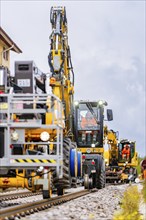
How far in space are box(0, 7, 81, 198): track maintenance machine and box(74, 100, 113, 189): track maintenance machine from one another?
31.5ft

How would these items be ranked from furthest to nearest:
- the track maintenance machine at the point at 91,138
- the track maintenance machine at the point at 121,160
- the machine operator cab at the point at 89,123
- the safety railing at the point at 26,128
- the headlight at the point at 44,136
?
the track maintenance machine at the point at 121,160 → the machine operator cab at the point at 89,123 → the track maintenance machine at the point at 91,138 → the headlight at the point at 44,136 → the safety railing at the point at 26,128

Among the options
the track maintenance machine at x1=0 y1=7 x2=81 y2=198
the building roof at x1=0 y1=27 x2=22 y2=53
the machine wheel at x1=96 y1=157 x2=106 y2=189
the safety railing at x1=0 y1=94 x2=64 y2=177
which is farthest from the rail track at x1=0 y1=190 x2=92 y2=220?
the building roof at x1=0 y1=27 x2=22 y2=53

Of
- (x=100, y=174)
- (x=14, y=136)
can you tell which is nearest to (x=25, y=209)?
(x=14, y=136)

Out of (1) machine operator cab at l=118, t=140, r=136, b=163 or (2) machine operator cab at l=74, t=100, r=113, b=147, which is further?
(1) machine operator cab at l=118, t=140, r=136, b=163

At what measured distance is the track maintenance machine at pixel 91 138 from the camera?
28656 millimetres

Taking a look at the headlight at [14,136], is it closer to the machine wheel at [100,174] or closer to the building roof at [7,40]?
the machine wheel at [100,174]

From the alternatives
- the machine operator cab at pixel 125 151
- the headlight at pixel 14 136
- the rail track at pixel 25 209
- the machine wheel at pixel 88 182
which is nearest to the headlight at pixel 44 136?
the headlight at pixel 14 136

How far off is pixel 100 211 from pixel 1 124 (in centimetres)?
318

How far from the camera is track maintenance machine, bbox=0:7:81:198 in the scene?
1524 cm

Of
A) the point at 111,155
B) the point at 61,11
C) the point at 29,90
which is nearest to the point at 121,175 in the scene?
the point at 111,155

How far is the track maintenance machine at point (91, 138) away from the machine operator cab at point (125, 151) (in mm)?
18412

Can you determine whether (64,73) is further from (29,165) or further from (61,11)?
(29,165)

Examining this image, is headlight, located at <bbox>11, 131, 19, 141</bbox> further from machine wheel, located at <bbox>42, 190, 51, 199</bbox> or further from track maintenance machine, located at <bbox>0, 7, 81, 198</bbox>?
machine wheel, located at <bbox>42, 190, 51, 199</bbox>

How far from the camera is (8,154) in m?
15.1
